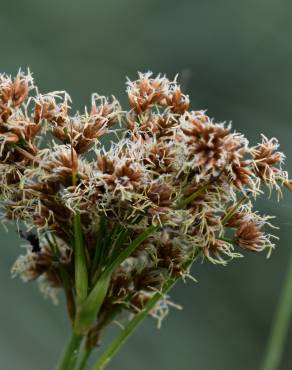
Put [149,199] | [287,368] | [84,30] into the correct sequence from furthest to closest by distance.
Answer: [84,30]
[287,368]
[149,199]

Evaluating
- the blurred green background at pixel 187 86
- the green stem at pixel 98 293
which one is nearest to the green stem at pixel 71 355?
the green stem at pixel 98 293

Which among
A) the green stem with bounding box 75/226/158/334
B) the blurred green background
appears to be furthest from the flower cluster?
the blurred green background

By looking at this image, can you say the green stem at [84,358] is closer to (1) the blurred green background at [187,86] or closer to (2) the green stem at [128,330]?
(2) the green stem at [128,330]

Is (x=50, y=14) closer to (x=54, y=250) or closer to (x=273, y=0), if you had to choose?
(x=273, y=0)

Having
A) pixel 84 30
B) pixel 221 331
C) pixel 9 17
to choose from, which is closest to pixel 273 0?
pixel 84 30

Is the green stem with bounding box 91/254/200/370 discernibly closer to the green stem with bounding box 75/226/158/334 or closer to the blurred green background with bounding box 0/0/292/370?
the green stem with bounding box 75/226/158/334

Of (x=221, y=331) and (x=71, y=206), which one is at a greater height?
(x=221, y=331)
